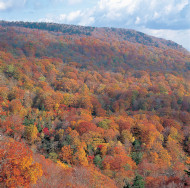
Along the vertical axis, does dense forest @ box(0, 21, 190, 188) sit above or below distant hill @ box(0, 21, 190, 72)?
below

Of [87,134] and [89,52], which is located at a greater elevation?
[89,52]

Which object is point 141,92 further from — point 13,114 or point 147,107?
point 13,114

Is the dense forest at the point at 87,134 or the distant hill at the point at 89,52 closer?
the dense forest at the point at 87,134

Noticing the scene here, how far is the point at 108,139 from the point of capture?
1790 inches

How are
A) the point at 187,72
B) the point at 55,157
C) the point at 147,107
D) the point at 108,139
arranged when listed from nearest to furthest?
the point at 55,157 < the point at 108,139 < the point at 147,107 < the point at 187,72

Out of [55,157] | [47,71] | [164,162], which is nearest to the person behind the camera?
[55,157]

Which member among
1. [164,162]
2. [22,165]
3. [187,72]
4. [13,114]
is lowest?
[164,162]

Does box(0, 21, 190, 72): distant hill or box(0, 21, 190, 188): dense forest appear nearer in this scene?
box(0, 21, 190, 188): dense forest

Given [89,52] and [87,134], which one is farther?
[89,52]

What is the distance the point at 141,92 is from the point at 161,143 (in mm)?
41592

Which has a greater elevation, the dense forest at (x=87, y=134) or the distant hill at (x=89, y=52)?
the distant hill at (x=89, y=52)

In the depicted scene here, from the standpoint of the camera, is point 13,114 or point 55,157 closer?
point 55,157

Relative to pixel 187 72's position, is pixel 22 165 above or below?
below

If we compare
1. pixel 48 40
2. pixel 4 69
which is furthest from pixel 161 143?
pixel 48 40
